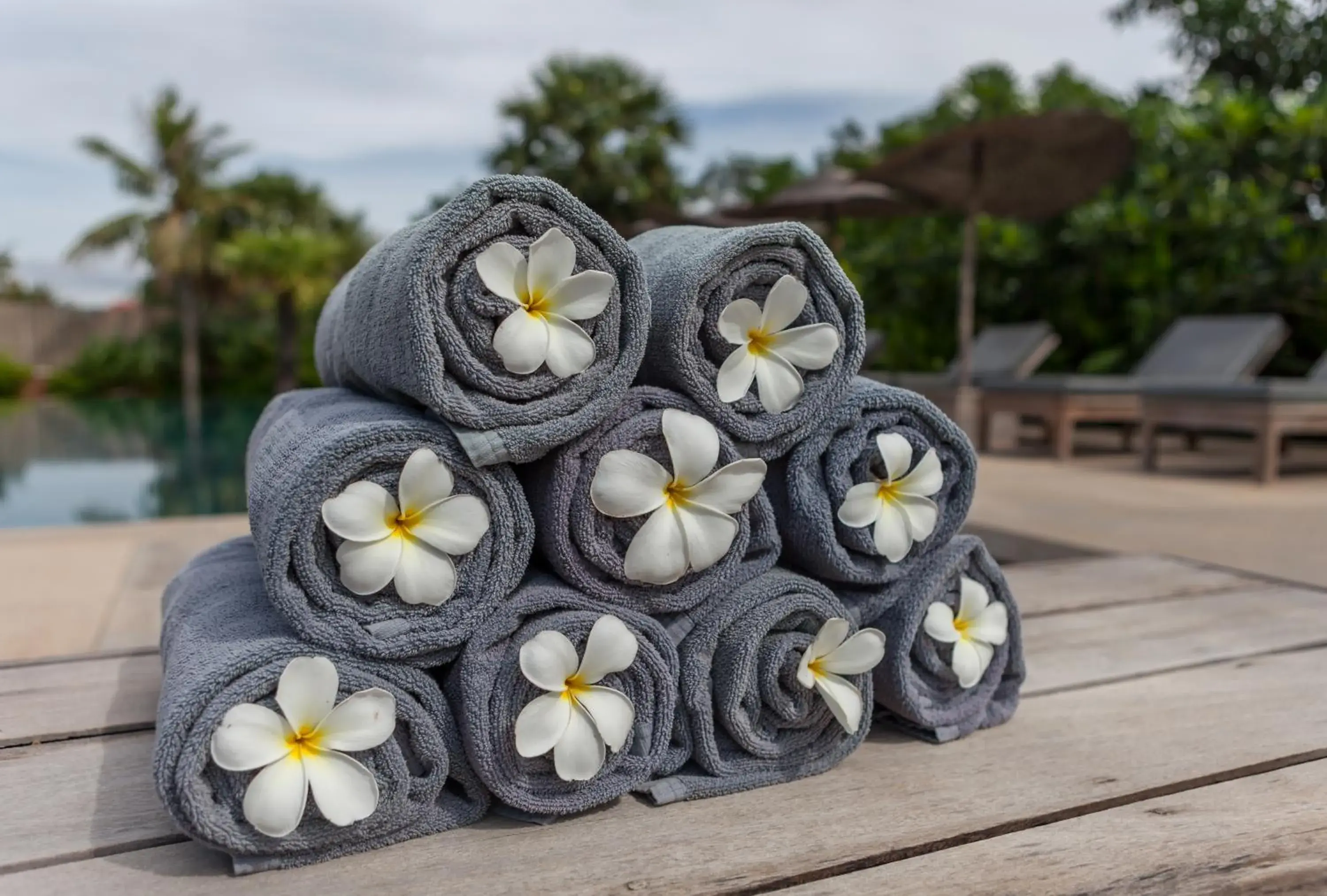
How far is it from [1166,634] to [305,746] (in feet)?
4.61

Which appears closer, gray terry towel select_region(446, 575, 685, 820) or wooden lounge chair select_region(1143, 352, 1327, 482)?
gray terry towel select_region(446, 575, 685, 820)

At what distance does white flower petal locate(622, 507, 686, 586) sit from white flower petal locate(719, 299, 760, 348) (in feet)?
0.63

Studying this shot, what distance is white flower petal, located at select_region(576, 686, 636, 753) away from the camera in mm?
932

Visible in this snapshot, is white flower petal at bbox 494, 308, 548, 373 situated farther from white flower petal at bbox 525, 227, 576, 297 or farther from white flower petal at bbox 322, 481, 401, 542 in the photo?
white flower petal at bbox 322, 481, 401, 542

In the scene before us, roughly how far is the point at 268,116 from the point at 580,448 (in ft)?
69.1

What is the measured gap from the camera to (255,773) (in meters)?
0.83

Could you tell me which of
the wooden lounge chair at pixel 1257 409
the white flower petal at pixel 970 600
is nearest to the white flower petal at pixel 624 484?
the white flower petal at pixel 970 600

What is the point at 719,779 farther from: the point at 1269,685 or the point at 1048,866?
the point at 1269,685

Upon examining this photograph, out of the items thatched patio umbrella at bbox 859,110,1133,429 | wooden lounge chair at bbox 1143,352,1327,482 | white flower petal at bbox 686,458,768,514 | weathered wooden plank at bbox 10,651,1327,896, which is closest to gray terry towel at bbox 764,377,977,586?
white flower petal at bbox 686,458,768,514

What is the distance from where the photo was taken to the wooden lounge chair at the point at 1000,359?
22.5ft

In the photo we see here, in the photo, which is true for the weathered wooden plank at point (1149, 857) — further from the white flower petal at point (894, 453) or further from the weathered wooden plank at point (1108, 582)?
the weathered wooden plank at point (1108, 582)

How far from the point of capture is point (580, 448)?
938 mm

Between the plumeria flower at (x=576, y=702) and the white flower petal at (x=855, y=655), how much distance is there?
0.24 metres

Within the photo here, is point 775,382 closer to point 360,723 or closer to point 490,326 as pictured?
point 490,326
